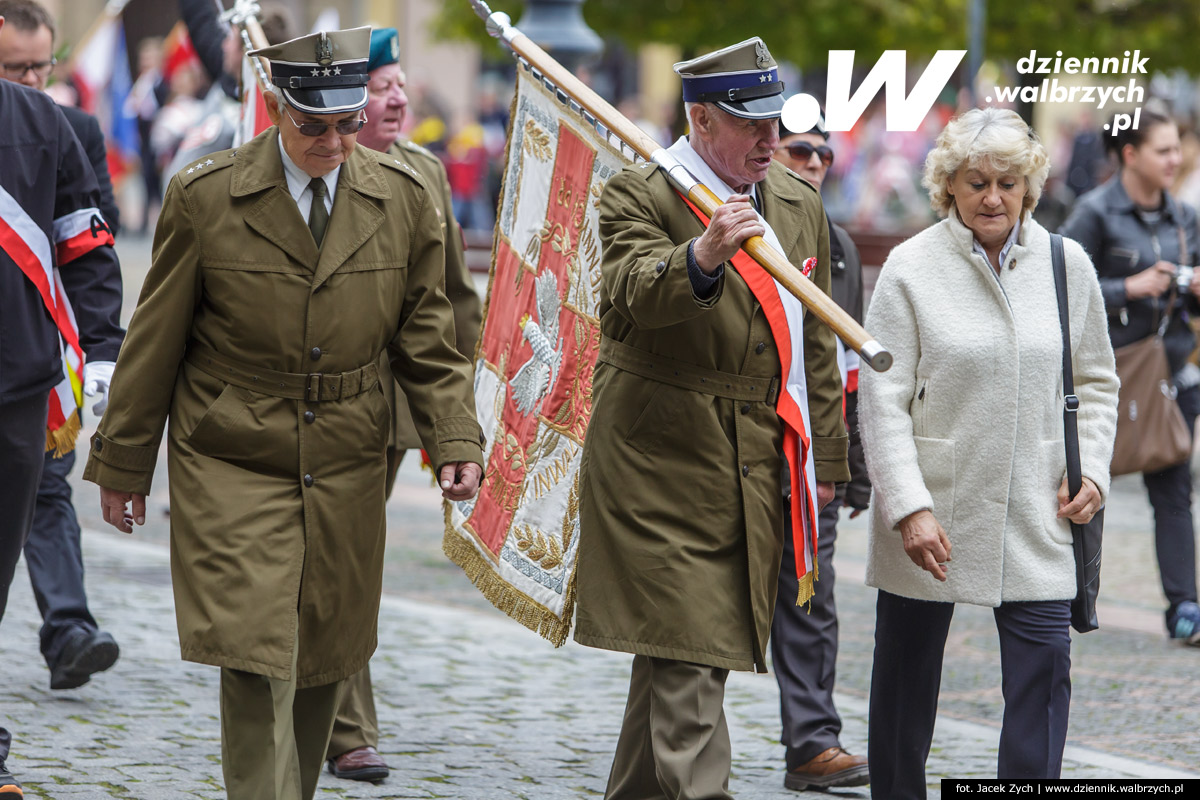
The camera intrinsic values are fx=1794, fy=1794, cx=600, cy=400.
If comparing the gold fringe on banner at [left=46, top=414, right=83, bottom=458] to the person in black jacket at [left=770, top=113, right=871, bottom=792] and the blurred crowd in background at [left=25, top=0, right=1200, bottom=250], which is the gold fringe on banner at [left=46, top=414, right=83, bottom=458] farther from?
the blurred crowd in background at [left=25, top=0, right=1200, bottom=250]

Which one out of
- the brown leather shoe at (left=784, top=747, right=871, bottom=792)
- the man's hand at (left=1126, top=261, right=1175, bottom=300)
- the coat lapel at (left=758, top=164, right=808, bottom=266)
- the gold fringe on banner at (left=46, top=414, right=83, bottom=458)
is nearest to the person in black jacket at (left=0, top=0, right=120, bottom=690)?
the gold fringe on banner at (left=46, top=414, right=83, bottom=458)

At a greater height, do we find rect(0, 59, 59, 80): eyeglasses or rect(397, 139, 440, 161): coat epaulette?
rect(0, 59, 59, 80): eyeglasses

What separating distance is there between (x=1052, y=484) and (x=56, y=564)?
325 centimetres

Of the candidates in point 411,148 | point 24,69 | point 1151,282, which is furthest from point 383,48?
point 1151,282

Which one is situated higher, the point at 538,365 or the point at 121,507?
the point at 538,365

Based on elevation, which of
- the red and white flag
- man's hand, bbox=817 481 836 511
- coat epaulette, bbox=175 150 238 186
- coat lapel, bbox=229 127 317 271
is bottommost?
man's hand, bbox=817 481 836 511

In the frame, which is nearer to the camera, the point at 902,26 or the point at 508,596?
the point at 508,596

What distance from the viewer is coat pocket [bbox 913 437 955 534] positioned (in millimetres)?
4344

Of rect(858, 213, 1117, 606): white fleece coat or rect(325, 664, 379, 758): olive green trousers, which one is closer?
rect(858, 213, 1117, 606): white fleece coat

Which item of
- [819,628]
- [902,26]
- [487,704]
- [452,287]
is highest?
[902,26]

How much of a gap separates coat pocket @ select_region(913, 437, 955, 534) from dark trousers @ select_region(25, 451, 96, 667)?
9.40ft

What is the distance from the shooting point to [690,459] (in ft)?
13.8

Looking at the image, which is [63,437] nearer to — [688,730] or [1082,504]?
[688,730]

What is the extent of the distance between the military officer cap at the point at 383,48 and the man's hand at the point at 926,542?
2.45 m
